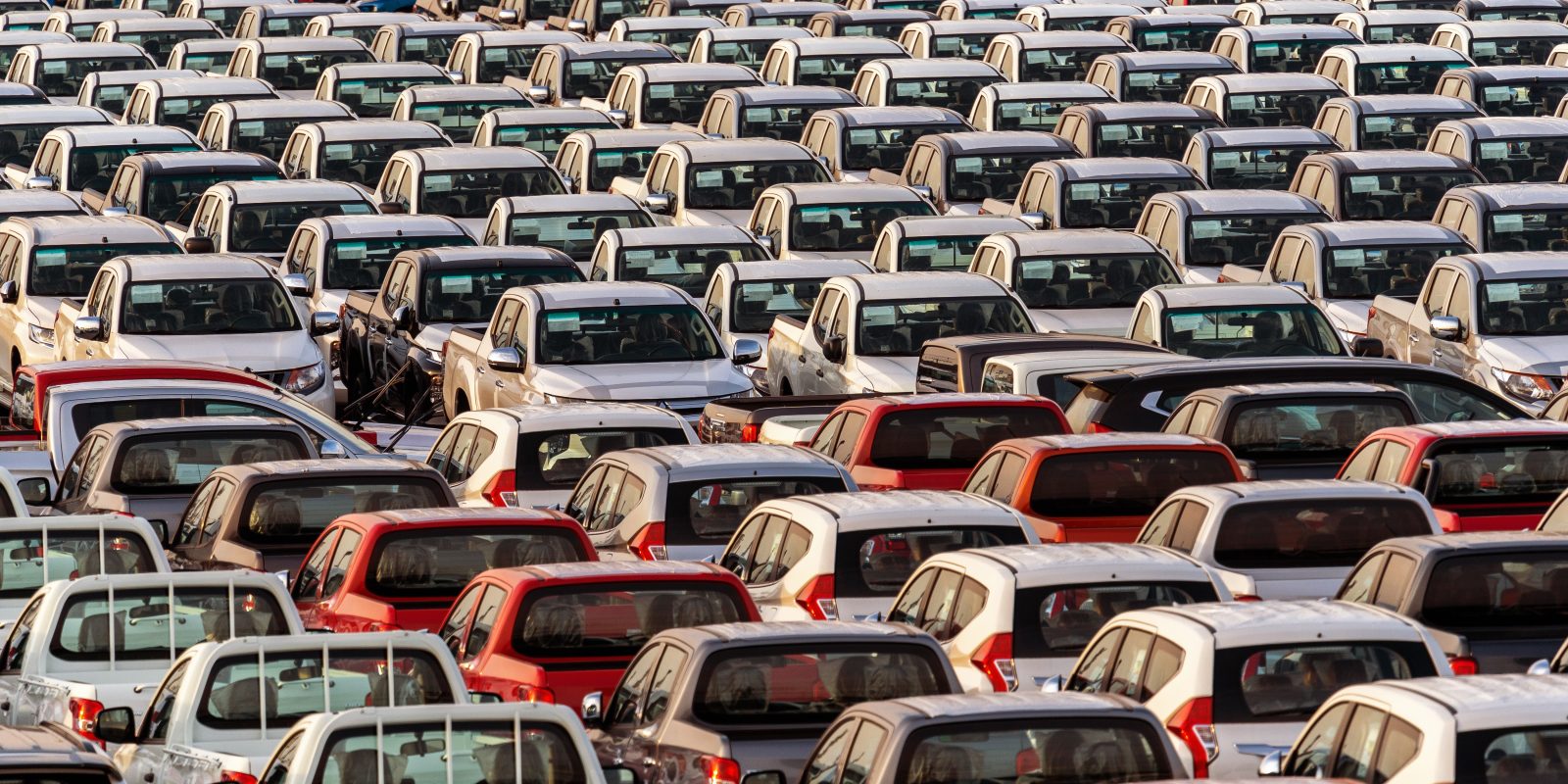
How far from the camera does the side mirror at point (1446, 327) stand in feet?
80.4

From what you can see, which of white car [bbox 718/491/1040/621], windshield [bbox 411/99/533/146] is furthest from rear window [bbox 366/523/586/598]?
windshield [bbox 411/99/533/146]

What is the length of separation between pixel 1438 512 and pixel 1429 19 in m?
25.4

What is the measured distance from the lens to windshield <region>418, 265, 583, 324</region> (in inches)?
1088

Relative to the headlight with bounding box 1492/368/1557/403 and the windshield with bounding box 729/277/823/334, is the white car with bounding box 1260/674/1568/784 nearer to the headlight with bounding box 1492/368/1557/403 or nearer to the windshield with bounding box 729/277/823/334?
the headlight with bounding box 1492/368/1557/403

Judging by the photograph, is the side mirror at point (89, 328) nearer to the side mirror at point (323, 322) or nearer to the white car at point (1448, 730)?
the side mirror at point (323, 322)

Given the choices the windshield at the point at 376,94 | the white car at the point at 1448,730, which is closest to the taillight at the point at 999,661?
the white car at the point at 1448,730

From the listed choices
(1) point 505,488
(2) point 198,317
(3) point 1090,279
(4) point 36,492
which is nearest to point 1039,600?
(1) point 505,488

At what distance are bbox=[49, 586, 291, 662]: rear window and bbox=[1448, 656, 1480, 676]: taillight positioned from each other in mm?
4990

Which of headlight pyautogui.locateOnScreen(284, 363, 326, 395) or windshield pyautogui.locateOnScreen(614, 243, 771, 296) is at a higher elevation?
windshield pyautogui.locateOnScreen(614, 243, 771, 296)

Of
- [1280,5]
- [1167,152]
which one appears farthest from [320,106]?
[1280,5]

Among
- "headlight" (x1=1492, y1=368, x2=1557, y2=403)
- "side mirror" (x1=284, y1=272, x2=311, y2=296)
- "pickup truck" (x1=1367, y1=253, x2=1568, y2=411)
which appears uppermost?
"side mirror" (x1=284, y1=272, x2=311, y2=296)

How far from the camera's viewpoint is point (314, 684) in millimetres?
13438

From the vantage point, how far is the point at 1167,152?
34.2 meters

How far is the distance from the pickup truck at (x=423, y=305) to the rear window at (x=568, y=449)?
6497 mm
